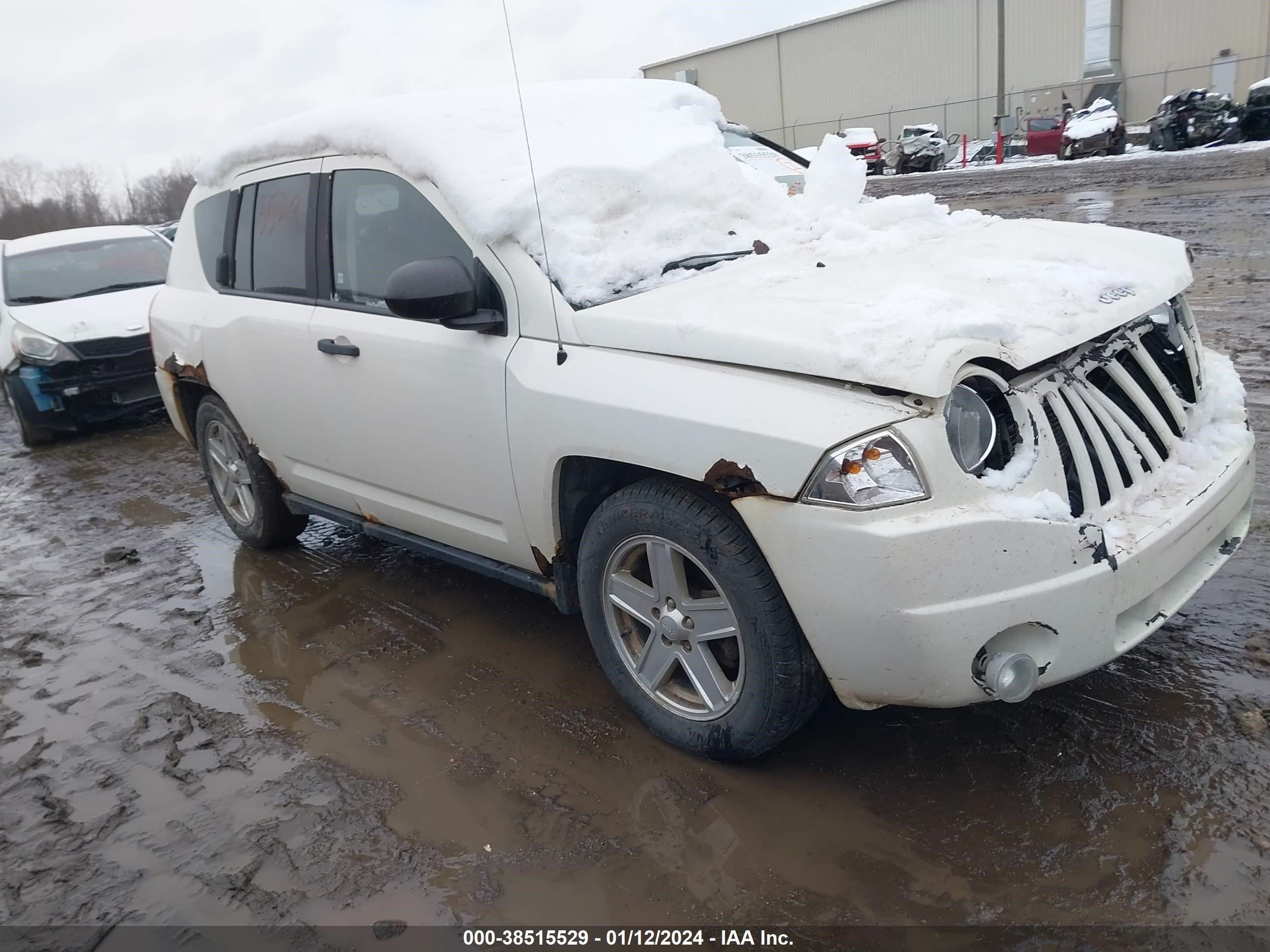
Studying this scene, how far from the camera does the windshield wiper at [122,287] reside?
876 cm

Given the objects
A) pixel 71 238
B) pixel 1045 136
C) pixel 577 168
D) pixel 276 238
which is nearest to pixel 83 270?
pixel 71 238

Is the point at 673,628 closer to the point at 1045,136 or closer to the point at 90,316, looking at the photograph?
the point at 90,316

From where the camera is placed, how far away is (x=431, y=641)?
12.7 feet

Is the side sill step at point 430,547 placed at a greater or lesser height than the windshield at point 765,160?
lesser

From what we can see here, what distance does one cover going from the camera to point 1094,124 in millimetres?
23406

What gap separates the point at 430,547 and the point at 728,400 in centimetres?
161

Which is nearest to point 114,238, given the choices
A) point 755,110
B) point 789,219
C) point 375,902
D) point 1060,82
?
point 789,219

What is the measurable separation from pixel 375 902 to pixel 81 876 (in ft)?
2.90

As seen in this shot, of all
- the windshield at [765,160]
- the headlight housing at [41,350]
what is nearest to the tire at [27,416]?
the headlight housing at [41,350]

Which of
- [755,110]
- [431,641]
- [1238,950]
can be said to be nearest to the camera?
[1238,950]

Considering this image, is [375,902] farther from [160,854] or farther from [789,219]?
[789,219]

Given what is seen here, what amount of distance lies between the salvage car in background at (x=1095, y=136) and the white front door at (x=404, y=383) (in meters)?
23.9

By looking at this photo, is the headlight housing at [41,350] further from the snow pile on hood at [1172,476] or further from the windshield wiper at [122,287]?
the snow pile on hood at [1172,476]

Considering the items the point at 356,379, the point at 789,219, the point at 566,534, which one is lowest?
the point at 566,534
